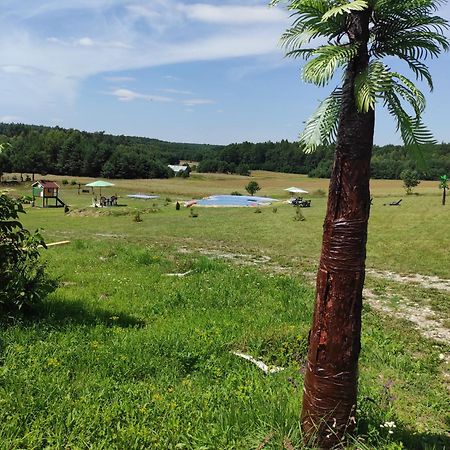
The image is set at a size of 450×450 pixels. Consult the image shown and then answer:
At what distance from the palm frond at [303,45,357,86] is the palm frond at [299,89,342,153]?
1.42 feet

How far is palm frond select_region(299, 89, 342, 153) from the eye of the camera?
3264 millimetres

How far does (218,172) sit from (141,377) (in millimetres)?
141465

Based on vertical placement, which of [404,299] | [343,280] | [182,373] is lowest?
[404,299]

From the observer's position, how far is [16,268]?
7145 mm

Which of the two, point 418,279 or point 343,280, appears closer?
point 343,280

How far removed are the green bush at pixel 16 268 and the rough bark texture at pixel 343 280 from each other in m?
4.95

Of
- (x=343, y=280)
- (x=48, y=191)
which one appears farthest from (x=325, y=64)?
(x=48, y=191)

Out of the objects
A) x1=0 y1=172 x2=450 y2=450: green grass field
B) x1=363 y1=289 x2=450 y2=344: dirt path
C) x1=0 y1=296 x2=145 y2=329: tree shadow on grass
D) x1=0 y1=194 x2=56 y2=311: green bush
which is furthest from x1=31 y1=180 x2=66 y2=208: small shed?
x1=0 y1=194 x2=56 y2=311: green bush

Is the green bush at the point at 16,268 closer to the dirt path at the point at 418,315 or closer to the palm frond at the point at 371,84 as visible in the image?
the palm frond at the point at 371,84

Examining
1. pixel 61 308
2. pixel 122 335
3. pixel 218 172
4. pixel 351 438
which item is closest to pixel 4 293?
pixel 61 308

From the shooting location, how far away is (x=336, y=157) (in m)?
3.31

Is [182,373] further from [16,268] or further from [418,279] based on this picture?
[418,279]

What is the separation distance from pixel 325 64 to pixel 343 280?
1.50m

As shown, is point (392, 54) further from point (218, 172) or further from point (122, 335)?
point (218, 172)
